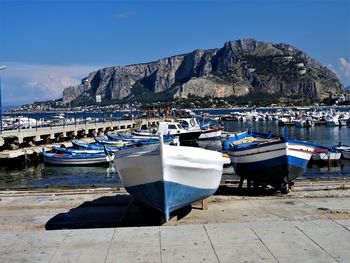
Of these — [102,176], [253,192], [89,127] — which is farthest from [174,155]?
[89,127]

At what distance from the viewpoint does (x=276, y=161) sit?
13945 mm

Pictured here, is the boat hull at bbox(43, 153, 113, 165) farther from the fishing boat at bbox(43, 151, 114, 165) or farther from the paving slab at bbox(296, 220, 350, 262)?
the paving slab at bbox(296, 220, 350, 262)

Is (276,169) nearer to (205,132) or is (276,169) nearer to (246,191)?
(246,191)

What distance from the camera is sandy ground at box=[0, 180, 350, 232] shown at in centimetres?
1079

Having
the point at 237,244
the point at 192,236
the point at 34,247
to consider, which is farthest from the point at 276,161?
the point at 34,247

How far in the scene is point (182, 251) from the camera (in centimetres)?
758

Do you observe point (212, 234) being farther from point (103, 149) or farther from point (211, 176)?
point (103, 149)

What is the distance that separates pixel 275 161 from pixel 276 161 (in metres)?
0.03

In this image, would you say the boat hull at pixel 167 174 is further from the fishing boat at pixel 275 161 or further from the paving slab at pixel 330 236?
the fishing boat at pixel 275 161

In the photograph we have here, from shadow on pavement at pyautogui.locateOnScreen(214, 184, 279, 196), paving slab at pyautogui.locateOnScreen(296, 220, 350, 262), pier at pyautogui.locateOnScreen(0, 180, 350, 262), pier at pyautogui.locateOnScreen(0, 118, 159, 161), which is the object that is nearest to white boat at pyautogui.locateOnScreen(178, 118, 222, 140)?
pier at pyautogui.locateOnScreen(0, 118, 159, 161)

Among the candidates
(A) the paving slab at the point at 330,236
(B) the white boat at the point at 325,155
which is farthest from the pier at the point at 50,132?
(A) the paving slab at the point at 330,236

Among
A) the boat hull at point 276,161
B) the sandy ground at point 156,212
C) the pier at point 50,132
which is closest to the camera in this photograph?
the sandy ground at point 156,212

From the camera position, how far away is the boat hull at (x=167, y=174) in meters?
9.95

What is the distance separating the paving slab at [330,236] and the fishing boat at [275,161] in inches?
191
